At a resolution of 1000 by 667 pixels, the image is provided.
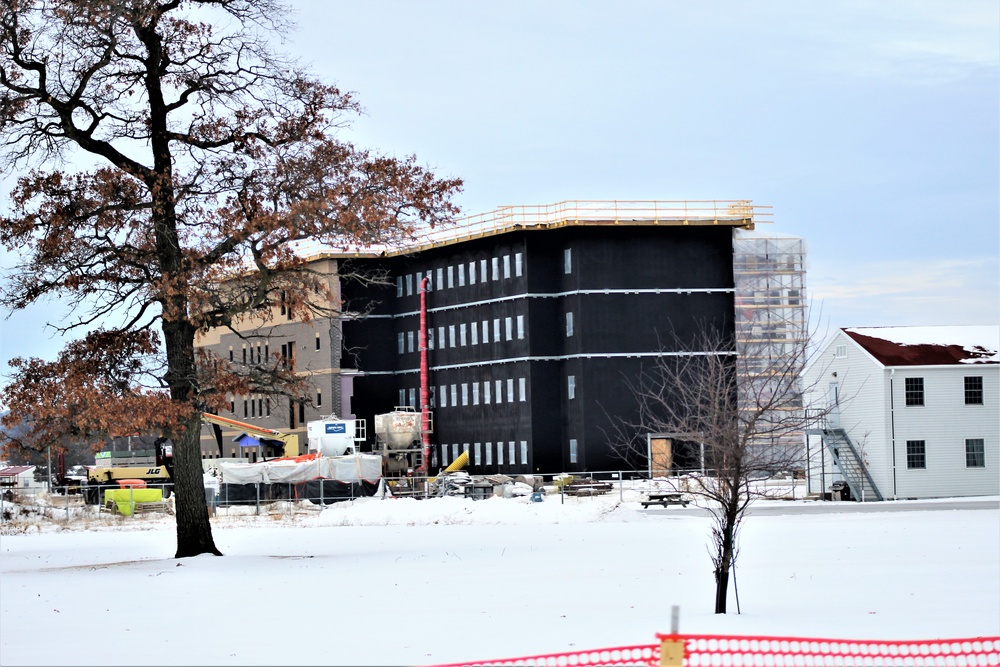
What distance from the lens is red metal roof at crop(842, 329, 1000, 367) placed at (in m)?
58.6

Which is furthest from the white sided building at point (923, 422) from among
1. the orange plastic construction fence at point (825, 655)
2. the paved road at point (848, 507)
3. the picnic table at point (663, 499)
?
the orange plastic construction fence at point (825, 655)

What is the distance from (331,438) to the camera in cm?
7712

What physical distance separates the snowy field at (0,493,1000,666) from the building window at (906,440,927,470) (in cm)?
1598

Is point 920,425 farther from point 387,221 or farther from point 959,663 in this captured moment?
point 959,663

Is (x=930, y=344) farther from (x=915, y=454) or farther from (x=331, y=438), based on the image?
(x=331, y=438)

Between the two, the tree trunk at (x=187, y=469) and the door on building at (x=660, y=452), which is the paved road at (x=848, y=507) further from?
the tree trunk at (x=187, y=469)

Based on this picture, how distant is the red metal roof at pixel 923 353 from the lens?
58562mm

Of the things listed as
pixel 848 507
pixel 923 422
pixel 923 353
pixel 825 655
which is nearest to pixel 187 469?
pixel 825 655

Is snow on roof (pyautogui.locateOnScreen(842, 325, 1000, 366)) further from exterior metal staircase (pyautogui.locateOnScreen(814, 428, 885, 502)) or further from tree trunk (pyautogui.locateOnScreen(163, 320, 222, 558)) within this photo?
tree trunk (pyautogui.locateOnScreen(163, 320, 222, 558))

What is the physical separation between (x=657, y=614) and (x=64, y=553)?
69.2 ft

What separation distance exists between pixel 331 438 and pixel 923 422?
31.6 metres

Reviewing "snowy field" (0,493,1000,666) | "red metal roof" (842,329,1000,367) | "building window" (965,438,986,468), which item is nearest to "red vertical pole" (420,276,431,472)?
"red metal roof" (842,329,1000,367)

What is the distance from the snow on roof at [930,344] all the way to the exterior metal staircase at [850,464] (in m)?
3.73

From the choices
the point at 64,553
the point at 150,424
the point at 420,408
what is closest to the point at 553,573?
the point at 150,424
